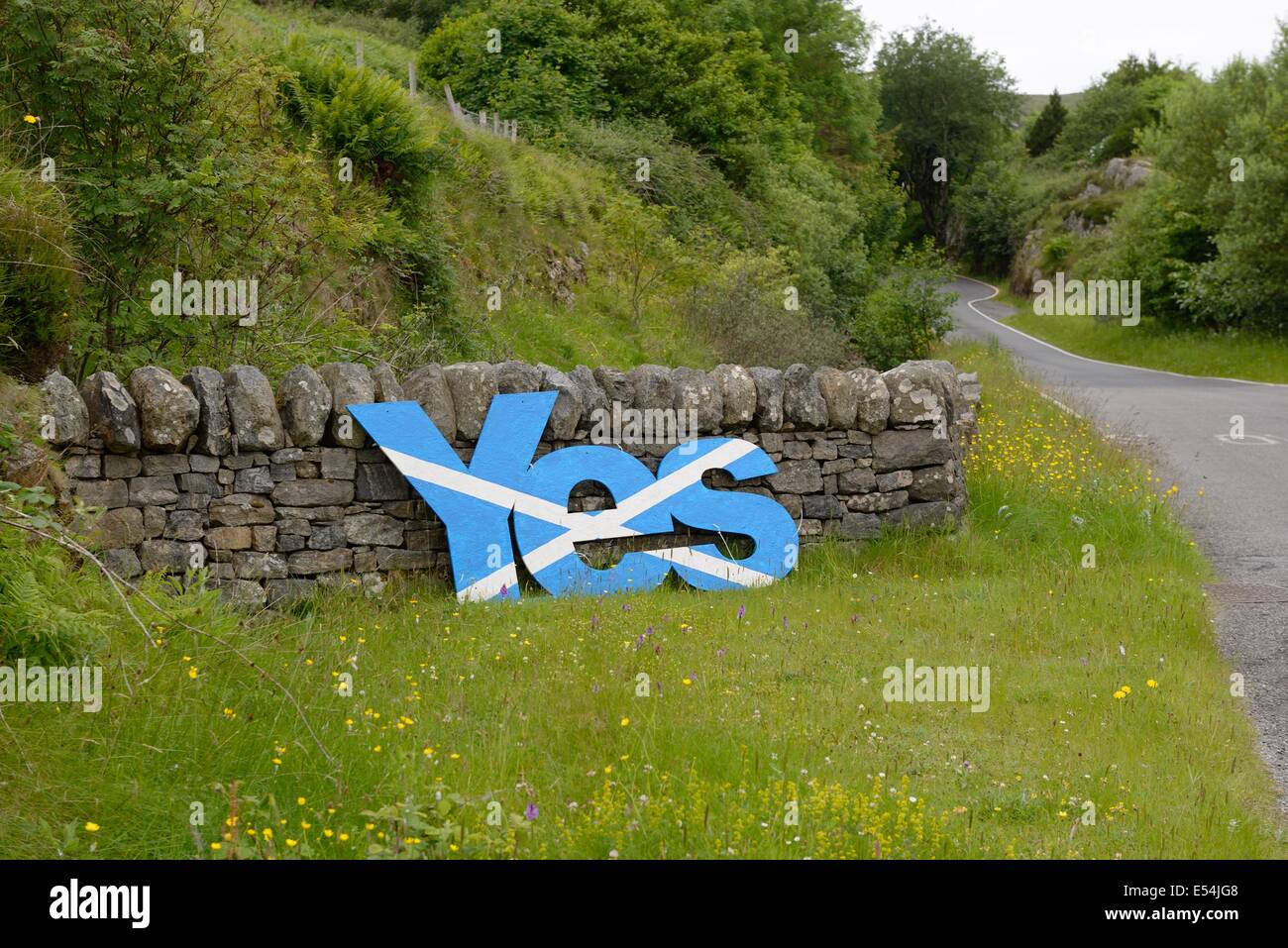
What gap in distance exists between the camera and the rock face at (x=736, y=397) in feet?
29.7

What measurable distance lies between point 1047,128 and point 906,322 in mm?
49483

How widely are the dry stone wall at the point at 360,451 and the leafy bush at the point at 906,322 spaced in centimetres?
811

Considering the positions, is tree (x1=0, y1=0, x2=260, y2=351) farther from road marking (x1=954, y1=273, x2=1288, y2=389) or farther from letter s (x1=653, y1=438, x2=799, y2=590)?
road marking (x1=954, y1=273, x2=1288, y2=389)

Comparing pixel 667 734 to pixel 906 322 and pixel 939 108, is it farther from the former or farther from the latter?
pixel 939 108

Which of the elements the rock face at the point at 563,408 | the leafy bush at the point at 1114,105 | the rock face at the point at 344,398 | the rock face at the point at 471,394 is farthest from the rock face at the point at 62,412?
the leafy bush at the point at 1114,105

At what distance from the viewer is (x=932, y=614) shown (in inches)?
316

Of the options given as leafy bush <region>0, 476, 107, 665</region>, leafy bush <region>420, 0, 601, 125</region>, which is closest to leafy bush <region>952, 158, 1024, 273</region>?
leafy bush <region>420, 0, 601, 125</region>

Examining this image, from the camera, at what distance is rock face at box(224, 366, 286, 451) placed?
7590mm

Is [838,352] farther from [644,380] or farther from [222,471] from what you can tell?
[222,471]

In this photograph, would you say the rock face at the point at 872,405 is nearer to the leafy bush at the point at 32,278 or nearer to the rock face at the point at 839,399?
the rock face at the point at 839,399

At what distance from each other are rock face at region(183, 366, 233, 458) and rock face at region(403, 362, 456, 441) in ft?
4.30
